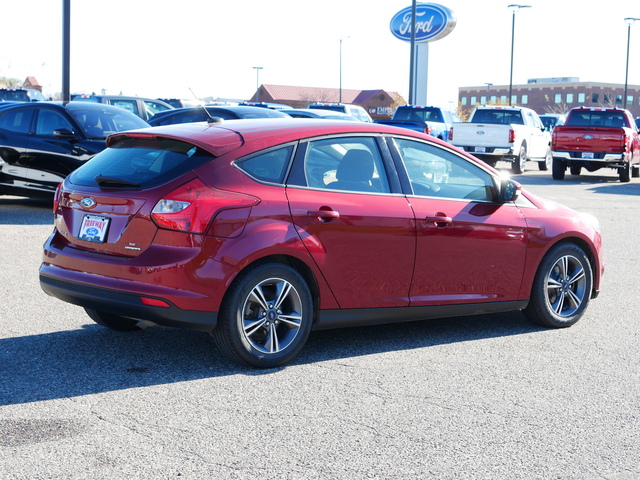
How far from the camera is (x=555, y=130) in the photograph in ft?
79.4

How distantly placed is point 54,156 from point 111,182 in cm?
849

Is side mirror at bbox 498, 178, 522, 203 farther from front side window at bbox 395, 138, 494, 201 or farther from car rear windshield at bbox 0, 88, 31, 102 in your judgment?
car rear windshield at bbox 0, 88, 31, 102

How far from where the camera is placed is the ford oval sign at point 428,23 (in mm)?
55938

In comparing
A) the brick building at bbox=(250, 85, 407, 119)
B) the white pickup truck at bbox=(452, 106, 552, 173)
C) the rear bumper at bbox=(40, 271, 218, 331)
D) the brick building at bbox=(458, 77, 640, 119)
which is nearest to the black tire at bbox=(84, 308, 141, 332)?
the rear bumper at bbox=(40, 271, 218, 331)

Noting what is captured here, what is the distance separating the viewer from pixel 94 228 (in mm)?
5375

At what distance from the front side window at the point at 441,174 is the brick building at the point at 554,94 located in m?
106

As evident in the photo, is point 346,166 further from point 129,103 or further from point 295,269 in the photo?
point 129,103

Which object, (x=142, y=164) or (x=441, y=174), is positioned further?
(x=441, y=174)

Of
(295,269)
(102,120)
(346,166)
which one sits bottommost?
(295,269)

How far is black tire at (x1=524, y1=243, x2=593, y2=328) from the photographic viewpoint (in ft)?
21.9

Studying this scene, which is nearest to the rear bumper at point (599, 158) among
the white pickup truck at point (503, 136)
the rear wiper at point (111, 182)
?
the white pickup truck at point (503, 136)

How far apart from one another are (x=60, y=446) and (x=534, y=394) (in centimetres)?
270

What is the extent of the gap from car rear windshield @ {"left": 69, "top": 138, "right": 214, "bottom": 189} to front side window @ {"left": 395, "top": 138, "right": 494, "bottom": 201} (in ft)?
5.09

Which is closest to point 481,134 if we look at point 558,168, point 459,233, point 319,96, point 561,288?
point 558,168
